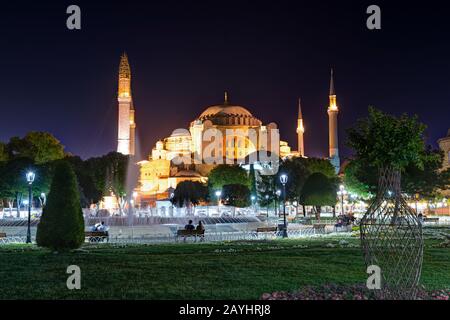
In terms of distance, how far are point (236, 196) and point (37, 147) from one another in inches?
793

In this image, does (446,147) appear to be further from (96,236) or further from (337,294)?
(337,294)

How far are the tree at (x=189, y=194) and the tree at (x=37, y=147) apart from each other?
12518 millimetres

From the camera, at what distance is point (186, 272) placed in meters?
10.6

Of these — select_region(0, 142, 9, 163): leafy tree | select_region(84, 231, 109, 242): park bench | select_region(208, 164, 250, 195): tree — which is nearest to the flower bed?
select_region(84, 231, 109, 242): park bench

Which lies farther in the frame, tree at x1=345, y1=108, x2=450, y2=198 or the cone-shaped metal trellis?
tree at x1=345, y1=108, x2=450, y2=198

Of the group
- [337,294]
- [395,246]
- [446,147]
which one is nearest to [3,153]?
[446,147]

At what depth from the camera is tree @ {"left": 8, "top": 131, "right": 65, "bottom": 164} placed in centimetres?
5128

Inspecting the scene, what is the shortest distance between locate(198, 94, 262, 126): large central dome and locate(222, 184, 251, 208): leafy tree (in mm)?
48901

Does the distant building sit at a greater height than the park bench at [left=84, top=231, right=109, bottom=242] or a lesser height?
greater

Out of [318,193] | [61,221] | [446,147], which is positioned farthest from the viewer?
[446,147]

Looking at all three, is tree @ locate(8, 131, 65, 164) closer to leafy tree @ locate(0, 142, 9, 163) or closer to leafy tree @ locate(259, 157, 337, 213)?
leafy tree @ locate(0, 142, 9, 163)

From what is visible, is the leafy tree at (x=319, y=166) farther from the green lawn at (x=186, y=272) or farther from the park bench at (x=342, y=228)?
the green lawn at (x=186, y=272)

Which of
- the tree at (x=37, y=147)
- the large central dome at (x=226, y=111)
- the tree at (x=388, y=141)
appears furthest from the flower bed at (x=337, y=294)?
the large central dome at (x=226, y=111)
